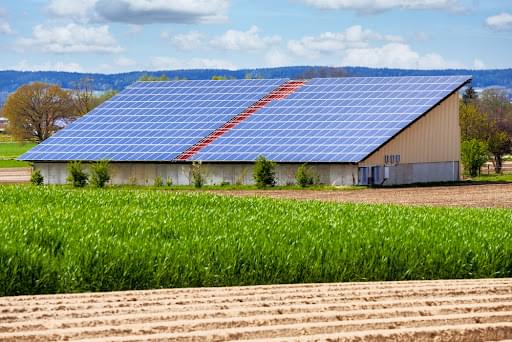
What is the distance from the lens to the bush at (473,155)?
71.8m

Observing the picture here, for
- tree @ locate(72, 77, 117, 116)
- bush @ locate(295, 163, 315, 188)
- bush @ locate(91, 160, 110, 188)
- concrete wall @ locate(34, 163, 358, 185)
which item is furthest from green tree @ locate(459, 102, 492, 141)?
tree @ locate(72, 77, 117, 116)

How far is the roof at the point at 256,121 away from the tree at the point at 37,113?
6401 cm

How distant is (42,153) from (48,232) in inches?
2150

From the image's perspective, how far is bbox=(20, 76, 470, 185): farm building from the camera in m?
61.7

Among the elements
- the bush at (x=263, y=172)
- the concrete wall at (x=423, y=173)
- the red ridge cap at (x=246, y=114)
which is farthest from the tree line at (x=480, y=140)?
the bush at (x=263, y=172)

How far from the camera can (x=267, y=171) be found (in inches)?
2362

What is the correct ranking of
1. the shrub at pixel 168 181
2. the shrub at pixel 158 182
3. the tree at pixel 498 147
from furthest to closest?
the tree at pixel 498 147
the shrub at pixel 158 182
the shrub at pixel 168 181

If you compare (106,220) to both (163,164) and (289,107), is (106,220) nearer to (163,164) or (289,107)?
(163,164)

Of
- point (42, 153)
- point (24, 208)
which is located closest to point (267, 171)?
point (42, 153)

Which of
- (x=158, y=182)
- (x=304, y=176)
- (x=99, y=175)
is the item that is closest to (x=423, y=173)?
(x=304, y=176)

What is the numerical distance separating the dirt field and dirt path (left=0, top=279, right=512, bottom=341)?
3306 cm

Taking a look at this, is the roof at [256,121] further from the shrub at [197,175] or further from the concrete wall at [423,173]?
the concrete wall at [423,173]

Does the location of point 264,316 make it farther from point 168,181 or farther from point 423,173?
point 423,173

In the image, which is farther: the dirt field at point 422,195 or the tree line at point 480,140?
the tree line at point 480,140
